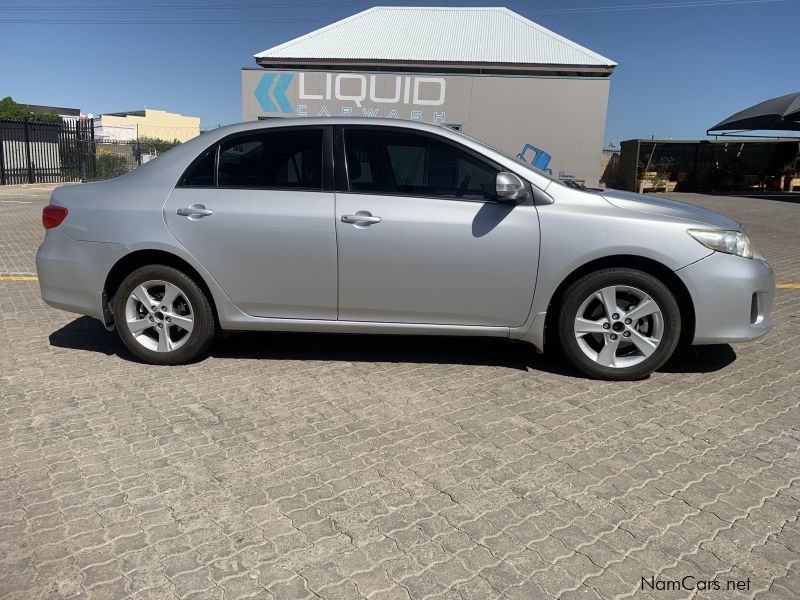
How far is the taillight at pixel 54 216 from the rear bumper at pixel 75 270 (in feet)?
0.18

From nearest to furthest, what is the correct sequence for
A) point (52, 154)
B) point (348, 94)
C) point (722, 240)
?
point (722, 240), point (348, 94), point (52, 154)

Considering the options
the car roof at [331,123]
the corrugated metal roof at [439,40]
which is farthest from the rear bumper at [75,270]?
the corrugated metal roof at [439,40]

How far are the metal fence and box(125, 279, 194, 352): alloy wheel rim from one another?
71.2 feet

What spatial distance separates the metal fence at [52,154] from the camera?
2298 cm

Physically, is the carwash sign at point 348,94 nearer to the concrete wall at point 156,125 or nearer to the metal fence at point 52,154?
the metal fence at point 52,154

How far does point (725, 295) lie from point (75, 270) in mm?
4364

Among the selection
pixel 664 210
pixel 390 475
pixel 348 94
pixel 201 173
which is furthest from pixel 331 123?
pixel 348 94

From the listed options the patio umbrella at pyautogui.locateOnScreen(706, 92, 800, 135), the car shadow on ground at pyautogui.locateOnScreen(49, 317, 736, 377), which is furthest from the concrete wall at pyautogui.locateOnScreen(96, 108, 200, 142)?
the car shadow on ground at pyautogui.locateOnScreen(49, 317, 736, 377)

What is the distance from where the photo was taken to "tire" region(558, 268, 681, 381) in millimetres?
4113

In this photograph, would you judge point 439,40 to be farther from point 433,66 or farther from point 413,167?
point 413,167

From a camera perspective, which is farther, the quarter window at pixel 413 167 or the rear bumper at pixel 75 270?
the rear bumper at pixel 75 270

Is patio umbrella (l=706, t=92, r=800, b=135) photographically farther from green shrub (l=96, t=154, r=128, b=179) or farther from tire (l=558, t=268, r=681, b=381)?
green shrub (l=96, t=154, r=128, b=179)

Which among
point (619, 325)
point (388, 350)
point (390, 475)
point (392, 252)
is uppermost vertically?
point (392, 252)

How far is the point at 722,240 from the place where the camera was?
13.5ft
